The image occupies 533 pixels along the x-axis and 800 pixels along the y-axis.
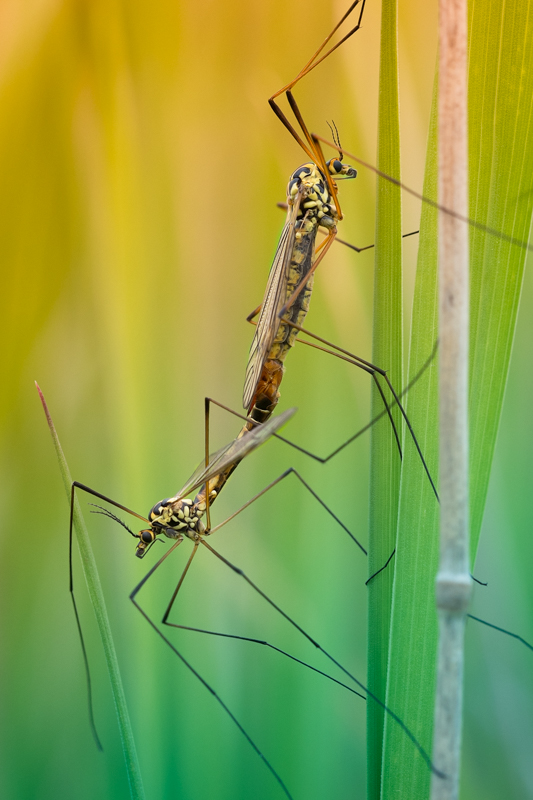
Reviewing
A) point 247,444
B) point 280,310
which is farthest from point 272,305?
point 247,444

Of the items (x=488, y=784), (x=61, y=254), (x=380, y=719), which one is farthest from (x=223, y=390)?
(x=488, y=784)

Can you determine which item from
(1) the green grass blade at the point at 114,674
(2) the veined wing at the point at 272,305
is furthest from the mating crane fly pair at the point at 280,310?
(1) the green grass blade at the point at 114,674

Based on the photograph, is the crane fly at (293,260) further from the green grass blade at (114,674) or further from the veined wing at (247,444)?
the green grass blade at (114,674)

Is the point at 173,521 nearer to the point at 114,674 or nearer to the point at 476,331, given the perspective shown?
the point at 114,674

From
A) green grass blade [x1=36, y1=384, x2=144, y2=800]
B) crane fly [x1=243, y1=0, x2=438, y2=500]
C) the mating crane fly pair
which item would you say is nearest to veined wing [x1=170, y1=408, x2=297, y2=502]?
the mating crane fly pair

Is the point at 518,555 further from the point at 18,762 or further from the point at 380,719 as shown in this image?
the point at 18,762
